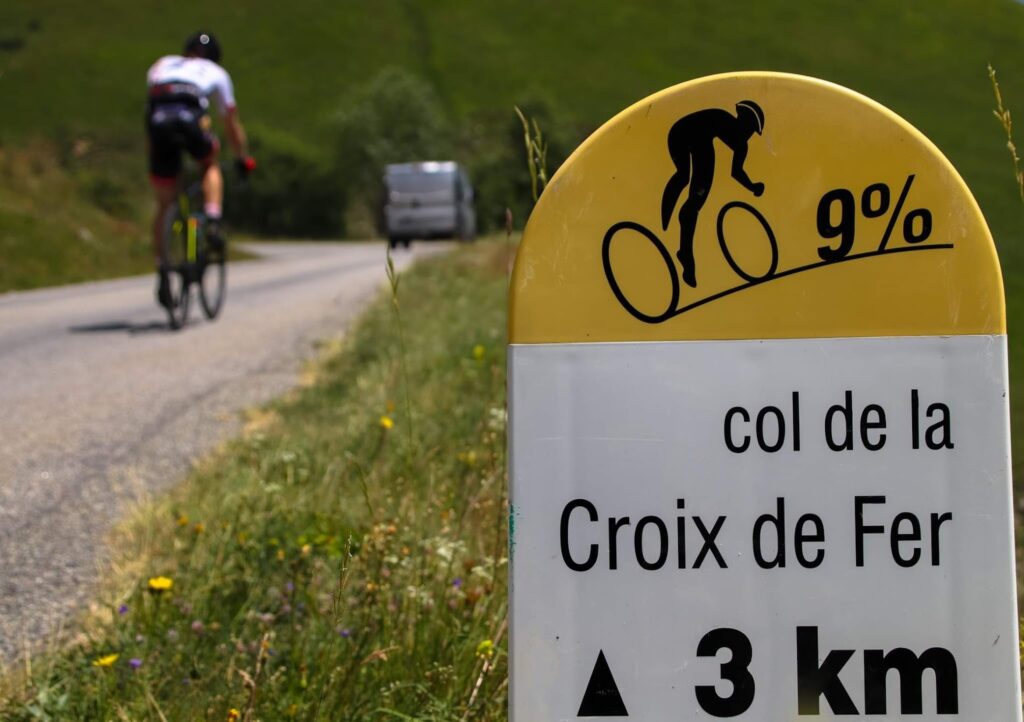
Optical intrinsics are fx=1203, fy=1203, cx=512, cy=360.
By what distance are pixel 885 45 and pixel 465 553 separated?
64.7 m

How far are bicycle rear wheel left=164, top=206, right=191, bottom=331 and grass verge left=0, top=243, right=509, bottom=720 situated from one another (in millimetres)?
3001

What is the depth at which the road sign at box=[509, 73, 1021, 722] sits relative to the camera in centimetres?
130

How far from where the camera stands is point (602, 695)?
1318 mm

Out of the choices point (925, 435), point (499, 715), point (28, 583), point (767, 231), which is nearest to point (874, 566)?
point (925, 435)

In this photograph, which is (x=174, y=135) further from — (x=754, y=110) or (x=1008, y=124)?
(x=754, y=110)

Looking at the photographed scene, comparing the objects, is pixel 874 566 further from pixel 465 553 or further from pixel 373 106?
pixel 373 106

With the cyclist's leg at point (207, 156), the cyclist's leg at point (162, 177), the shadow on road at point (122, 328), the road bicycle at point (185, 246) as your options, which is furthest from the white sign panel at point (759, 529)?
the shadow on road at point (122, 328)

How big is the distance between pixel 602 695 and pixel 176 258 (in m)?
5.60

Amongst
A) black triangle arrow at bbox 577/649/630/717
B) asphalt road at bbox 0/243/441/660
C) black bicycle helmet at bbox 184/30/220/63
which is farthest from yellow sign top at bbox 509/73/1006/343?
black bicycle helmet at bbox 184/30/220/63

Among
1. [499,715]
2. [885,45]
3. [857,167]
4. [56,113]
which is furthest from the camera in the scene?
[885,45]

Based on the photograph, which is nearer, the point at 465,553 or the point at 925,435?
the point at 925,435

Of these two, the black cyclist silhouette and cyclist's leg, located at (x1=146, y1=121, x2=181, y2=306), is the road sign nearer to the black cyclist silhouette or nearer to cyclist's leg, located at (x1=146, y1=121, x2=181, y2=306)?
the black cyclist silhouette

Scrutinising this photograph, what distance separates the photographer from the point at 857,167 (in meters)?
1.30

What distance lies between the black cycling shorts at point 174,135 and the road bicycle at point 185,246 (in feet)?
0.53
